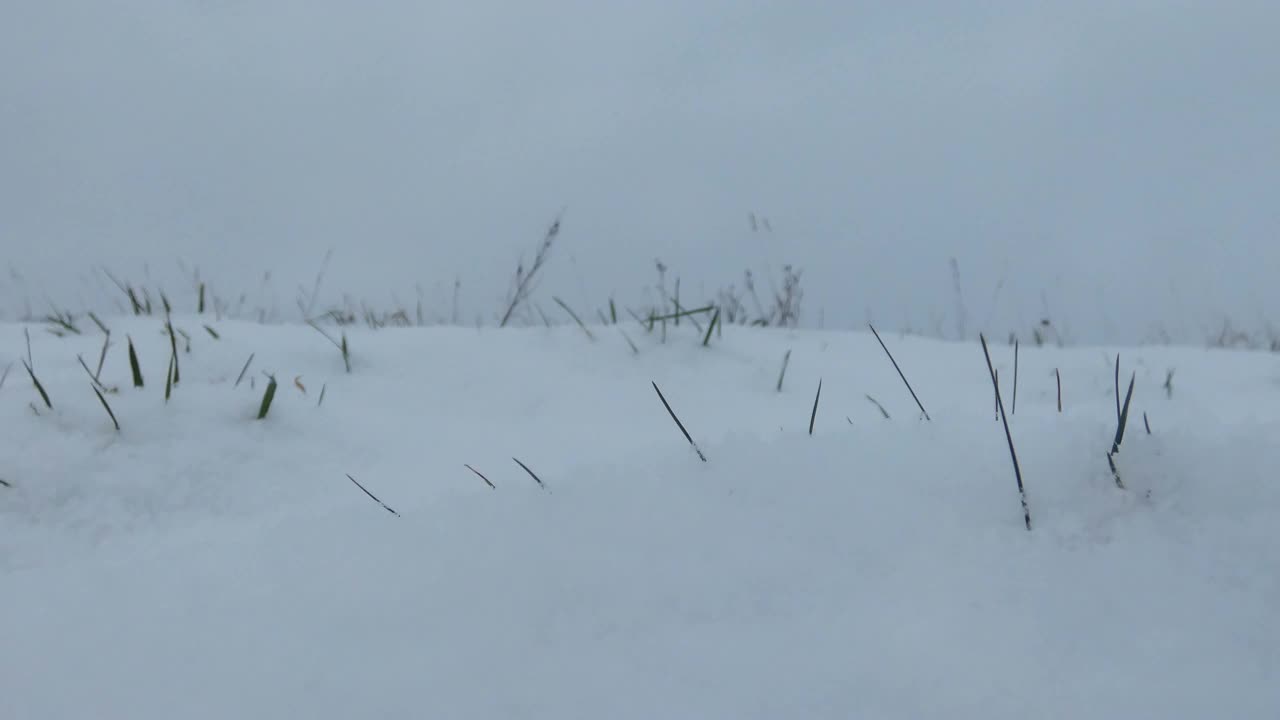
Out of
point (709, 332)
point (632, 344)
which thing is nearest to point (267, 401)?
point (632, 344)

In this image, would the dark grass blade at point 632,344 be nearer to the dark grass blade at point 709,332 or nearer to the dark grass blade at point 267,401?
the dark grass blade at point 709,332

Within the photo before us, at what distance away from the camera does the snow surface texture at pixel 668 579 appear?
53 cm

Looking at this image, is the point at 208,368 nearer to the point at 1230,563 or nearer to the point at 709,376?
the point at 709,376

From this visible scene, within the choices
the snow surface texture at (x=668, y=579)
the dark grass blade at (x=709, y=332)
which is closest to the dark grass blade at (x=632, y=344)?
the dark grass blade at (x=709, y=332)

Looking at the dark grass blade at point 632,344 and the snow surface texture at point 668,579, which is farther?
the dark grass blade at point 632,344

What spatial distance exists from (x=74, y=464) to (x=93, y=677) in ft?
1.70

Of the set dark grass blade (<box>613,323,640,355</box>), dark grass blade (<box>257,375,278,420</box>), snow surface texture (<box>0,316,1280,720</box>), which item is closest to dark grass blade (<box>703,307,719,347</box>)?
dark grass blade (<box>613,323,640,355</box>)

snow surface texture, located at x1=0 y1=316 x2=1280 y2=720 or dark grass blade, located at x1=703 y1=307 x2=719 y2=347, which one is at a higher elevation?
dark grass blade, located at x1=703 y1=307 x2=719 y2=347

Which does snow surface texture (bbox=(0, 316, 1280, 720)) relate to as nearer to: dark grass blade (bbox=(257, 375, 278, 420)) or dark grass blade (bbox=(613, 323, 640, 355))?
dark grass blade (bbox=(257, 375, 278, 420))

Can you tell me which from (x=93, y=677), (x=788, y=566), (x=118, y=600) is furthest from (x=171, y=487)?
(x=788, y=566)

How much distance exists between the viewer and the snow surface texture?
53 centimetres

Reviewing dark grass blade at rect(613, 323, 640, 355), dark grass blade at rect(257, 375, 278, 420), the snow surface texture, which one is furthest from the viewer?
dark grass blade at rect(613, 323, 640, 355)

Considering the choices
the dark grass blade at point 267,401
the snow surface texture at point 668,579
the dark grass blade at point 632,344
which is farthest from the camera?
the dark grass blade at point 632,344

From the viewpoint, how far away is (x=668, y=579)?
639mm
